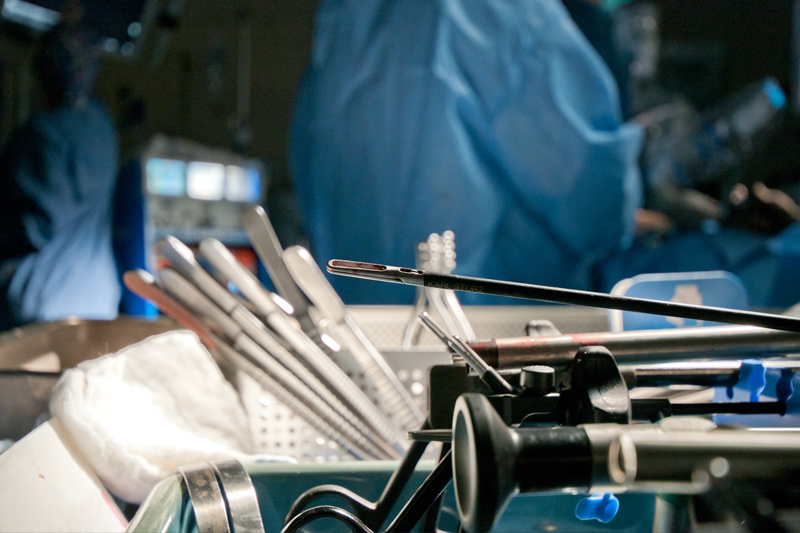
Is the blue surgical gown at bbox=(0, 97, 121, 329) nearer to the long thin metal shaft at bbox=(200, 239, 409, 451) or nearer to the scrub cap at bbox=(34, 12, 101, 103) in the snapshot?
the scrub cap at bbox=(34, 12, 101, 103)

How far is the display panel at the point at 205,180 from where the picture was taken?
2.12 m

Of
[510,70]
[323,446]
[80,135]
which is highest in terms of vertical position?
[510,70]

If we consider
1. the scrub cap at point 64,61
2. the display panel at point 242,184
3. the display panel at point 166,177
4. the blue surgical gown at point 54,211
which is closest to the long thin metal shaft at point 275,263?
the blue surgical gown at point 54,211

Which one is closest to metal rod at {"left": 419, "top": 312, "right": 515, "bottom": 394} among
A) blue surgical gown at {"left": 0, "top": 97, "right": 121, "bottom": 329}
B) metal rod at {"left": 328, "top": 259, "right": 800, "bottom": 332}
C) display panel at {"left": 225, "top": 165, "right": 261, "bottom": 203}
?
metal rod at {"left": 328, "top": 259, "right": 800, "bottom": 332}

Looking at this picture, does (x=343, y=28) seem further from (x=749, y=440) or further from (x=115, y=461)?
(x=749, y=440)

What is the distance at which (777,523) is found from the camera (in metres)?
0.13

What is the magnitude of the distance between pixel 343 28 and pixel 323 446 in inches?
38.4

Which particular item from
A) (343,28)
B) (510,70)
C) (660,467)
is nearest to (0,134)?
(343,28)

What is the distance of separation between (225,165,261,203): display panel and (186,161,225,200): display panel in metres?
0.03

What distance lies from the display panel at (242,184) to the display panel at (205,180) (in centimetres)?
3

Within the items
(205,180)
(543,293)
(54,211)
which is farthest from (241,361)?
(205,180)

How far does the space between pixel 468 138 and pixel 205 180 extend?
1409 mm

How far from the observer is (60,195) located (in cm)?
142

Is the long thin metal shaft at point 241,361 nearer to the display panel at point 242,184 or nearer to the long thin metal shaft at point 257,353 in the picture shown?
the long thin metal shaft at point 257,353
